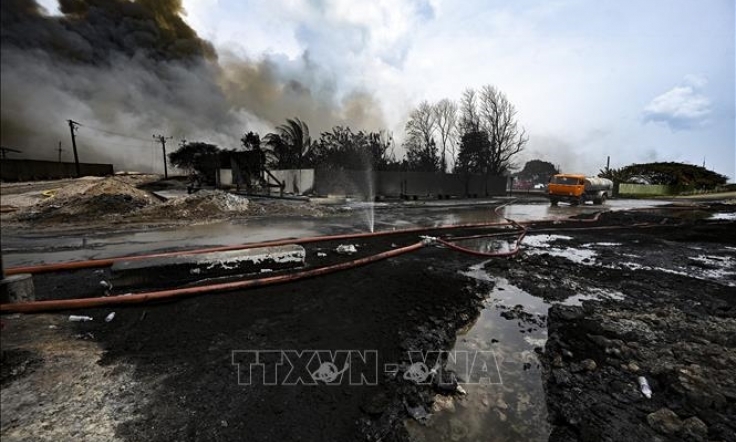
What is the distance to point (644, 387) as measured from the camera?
7.77ft

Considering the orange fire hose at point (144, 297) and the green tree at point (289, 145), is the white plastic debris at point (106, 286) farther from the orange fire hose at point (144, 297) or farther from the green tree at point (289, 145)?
the green tree at point (289, 145)

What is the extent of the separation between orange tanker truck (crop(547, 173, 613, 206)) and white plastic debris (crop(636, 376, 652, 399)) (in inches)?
877

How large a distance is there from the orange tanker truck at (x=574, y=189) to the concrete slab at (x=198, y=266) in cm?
2234

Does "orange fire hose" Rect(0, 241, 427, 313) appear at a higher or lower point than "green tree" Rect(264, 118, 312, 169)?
lower

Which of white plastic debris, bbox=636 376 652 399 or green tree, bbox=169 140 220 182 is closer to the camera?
white plastic debris, bbox=636 376 652 399

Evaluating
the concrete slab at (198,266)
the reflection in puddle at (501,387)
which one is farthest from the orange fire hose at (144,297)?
the reflection in puddle at (501,387)

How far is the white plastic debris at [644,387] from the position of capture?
2309 mm

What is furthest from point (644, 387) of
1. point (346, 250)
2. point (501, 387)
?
point (346, 250)

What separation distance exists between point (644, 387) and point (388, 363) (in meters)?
2.00

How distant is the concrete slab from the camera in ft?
13.1

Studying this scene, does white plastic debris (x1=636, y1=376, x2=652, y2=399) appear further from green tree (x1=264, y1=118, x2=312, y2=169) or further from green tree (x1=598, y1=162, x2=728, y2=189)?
green tree (x1=598, y1=162, x2=728, y2=189)

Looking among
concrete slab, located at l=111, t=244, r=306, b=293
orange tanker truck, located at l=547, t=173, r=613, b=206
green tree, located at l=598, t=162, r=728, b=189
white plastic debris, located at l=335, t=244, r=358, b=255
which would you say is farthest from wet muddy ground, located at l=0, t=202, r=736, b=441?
green tree, located at l=598, t=162, r=728, b=189

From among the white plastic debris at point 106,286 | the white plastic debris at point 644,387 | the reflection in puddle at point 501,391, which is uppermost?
the white plastic debris at point 106,286

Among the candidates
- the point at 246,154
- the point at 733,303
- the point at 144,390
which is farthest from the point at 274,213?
the point at 246,154
